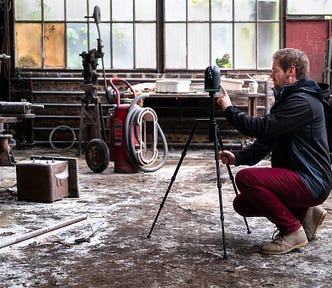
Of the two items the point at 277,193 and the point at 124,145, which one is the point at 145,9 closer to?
the point at 124,145

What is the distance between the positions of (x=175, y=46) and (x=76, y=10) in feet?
5.42

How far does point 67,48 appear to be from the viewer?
30.3 feet

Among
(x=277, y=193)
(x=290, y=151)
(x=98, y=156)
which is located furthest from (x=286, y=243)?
(x=98, y=156)

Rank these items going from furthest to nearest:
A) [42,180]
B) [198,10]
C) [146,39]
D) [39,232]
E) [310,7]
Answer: [146,39] < [198,10] < [310,7] < [42,180] < [39,232]

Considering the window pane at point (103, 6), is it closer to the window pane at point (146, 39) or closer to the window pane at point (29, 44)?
the window pane at point (146, 39)

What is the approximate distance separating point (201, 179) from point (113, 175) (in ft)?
3.26

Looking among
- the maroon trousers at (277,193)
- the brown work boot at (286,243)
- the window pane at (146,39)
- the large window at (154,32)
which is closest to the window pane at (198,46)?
the large window at (154,32)

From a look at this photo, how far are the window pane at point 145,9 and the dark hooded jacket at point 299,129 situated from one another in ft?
20.3

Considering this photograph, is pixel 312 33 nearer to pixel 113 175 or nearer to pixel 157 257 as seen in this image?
pixel 113 175

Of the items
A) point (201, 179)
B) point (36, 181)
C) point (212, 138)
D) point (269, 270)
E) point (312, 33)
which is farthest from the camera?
point (312, 33)

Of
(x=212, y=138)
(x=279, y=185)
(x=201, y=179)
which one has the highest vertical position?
(x=212, y=138)

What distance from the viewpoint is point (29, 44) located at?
364 inches

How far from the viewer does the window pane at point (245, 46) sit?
29.9 feet

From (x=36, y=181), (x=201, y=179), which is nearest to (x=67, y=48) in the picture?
(x=201, y=179)
